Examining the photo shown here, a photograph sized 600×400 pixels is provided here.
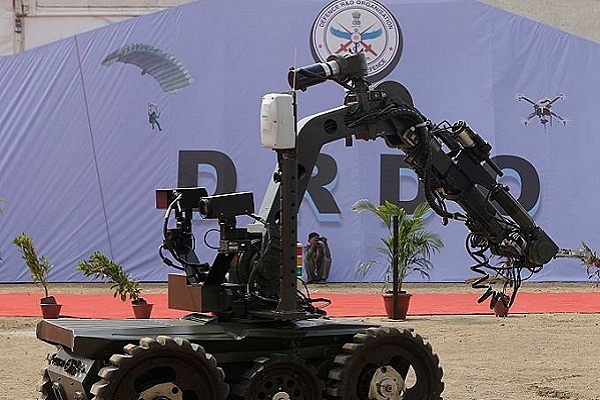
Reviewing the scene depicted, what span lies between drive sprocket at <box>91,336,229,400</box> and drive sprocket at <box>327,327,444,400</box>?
2.81 ft

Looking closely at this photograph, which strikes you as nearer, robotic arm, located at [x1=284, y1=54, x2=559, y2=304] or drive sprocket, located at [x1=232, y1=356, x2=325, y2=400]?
drive sprocket, located at [x1=232, y1=356, x2=325, y2=400]

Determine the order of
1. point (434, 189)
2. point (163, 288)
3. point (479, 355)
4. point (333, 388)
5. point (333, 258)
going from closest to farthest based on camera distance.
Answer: point (333, 388) < point (434, 189) < point (479, 355) < point (163, 288) < point (333, 258)

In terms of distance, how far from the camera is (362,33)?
29.5 meters

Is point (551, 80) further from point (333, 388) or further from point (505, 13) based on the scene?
point (333, 388)

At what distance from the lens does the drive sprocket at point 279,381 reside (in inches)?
297

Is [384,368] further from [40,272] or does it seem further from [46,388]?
[40,272]

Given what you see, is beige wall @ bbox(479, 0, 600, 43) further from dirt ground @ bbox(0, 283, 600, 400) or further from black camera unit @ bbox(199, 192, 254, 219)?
black camera unit @ bbox(199, 192, 254, 219)

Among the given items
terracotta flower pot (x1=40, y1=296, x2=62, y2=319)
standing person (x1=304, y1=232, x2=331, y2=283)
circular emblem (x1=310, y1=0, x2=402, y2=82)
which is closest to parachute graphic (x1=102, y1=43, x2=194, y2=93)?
circular emblem (x1=310, y1=0, x2=402, y2=82)

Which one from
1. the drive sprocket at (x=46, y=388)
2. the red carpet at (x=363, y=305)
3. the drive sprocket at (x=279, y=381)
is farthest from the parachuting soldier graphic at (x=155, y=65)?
the drive sprocket at (x=279, y=381)

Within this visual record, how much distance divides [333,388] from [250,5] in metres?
23.4

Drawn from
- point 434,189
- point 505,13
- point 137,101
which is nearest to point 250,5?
point 137,101

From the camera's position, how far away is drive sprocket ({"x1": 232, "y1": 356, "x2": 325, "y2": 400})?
24.7ft

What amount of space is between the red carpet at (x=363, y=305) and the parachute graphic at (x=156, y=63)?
7.42 metres

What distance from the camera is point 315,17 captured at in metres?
30.1
